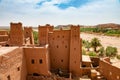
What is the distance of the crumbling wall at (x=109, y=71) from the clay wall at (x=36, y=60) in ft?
33.0

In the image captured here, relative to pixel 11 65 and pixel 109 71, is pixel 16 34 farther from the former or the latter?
pixel 109 71

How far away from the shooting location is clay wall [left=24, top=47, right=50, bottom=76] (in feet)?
73.5

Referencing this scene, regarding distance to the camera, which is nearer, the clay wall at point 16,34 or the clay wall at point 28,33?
the clay wall at point 16,34

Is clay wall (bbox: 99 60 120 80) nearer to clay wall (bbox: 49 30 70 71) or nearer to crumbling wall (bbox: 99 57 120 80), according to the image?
crumbling wall (bbox: 99 57 120 80)

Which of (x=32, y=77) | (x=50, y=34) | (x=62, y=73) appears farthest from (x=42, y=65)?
(x=50, y=34)

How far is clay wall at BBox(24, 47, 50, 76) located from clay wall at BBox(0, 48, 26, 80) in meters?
1.89

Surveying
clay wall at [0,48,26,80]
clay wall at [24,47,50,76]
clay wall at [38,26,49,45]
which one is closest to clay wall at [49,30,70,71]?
clay wall at [38,26,49,45]

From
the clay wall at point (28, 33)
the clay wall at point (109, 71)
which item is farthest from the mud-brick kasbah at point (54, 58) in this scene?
the clay wall at point (28, 33)

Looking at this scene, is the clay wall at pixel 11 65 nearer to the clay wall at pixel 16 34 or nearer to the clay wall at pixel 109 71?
the clay wall at pixel 16 34

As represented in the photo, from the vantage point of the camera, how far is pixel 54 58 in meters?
28.4

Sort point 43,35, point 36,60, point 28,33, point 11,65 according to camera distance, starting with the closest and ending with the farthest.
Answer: point 11,65
point 36,60
point 43,35
point 28,33

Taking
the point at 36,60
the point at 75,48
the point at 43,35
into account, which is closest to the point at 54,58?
the point at 75,48

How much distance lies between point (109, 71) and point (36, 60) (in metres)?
11.9

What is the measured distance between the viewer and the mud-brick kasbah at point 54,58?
22375 millimetres
